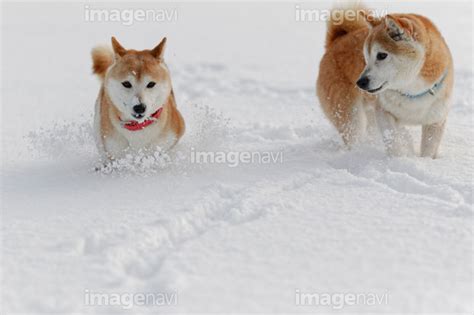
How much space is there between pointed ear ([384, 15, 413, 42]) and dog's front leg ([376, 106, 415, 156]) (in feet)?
1.86

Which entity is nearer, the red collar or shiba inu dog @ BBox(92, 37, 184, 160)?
shiba inu dog @ BBox(92, 37, 184, 160)

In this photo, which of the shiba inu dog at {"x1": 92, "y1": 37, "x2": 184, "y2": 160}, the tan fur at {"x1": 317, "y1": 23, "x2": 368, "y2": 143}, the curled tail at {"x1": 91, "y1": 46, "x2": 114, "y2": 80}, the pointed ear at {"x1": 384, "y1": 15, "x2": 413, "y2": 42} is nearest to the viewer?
the pointed ear at {"x1": 384, "y1": 15, "x2": 413, "y2": 42}

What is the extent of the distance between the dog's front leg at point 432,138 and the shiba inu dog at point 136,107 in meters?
1.73

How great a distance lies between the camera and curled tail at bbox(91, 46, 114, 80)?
194 inches

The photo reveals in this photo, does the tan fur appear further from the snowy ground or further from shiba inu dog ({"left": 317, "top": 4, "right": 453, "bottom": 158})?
the snowy ground

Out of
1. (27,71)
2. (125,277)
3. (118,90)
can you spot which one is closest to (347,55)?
(118,90)

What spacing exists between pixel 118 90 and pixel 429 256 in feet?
7.53

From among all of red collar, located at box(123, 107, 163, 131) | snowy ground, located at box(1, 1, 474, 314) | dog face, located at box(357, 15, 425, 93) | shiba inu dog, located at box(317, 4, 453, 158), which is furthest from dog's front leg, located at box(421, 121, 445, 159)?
red collar, located at box(123, 107, 163, 131)

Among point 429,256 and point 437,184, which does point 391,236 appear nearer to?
point 429,256

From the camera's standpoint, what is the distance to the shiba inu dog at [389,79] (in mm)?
4109

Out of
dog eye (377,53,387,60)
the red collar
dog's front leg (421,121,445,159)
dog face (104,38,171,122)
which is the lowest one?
dog's front leg (421,121,445,159)

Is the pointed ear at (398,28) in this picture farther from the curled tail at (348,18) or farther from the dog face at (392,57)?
the curled tail at (348,18)

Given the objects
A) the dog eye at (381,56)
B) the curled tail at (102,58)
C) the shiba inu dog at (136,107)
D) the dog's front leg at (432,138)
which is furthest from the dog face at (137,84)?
the dog's front leg at (432,138)

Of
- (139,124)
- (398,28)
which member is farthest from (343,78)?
(139,124)
